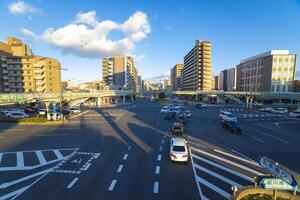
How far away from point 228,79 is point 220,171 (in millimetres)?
170466

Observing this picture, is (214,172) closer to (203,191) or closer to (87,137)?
(203,191)

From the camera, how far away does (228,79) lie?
168 meters

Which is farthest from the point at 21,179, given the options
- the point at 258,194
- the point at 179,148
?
the point at 258,194

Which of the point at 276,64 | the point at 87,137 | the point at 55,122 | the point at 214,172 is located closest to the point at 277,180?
the point at 214,172

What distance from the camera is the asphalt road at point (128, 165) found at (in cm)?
1112

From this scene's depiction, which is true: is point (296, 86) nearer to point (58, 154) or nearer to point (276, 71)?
point (276, 71)

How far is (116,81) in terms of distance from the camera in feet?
459

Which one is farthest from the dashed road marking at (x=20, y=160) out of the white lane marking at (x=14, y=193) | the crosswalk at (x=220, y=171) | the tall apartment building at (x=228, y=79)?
the tall apartment building at (x=228, y=79)

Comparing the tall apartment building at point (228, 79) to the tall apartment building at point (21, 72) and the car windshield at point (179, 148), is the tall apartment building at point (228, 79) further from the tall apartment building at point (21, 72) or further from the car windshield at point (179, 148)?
the car windshield at point (179, 148)

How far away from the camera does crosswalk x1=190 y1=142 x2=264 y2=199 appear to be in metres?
11.4

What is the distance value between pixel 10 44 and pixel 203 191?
361 ft

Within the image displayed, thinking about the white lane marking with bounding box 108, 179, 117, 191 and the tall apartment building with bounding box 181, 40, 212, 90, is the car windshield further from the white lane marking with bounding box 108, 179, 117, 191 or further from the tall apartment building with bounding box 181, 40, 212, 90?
the tall apartment building with bounding box 181, 40, 212, 90

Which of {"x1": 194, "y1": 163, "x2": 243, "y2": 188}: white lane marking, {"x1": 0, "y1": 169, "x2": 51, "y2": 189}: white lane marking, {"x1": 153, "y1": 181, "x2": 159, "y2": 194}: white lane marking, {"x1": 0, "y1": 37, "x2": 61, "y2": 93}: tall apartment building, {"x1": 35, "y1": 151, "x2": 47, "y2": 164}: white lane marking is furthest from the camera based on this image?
{"x1": 0, "y1": 37, "x2": 61, "y2": 93}: tall apartment building

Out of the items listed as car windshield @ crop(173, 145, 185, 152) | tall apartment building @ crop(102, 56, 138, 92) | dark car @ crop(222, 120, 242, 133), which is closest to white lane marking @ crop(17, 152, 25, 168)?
car windshield @ crop(173, 145, 185, 152)
